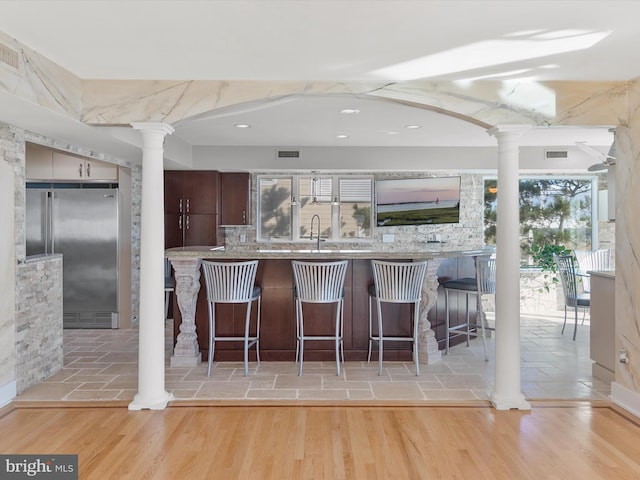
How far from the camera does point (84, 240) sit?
20.3ft

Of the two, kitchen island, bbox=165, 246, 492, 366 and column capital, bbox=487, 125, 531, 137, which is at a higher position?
column capital, bbox=487, 125, 531, 137

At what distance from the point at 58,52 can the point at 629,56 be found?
3749 mm

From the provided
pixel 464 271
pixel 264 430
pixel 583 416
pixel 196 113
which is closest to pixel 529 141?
pixel 464 271

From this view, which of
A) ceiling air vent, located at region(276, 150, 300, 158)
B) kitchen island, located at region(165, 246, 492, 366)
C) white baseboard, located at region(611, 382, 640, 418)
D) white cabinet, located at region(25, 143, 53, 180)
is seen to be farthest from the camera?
ceiling air vent, located at region(276, 150, 300, 158)

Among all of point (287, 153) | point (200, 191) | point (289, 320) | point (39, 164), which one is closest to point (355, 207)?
point (287, 153)

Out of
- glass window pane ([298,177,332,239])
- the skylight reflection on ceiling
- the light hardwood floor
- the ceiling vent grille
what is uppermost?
the skylight reflection on ceiling

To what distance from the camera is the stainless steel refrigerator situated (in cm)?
614

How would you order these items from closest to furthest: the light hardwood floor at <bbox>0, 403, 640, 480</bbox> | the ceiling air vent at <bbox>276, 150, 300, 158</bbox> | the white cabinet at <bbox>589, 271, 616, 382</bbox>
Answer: the light hardwood floor at <bbox>0, 403, 640, 480</bbox> < the white cabinet at <bbox>589, 271, 616, 382</bbox> < the ceiling air vent at <bbox>276, 150, 300, 158</bbox>

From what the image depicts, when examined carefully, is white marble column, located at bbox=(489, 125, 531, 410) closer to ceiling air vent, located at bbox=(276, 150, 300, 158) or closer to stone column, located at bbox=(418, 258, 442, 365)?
stone column, located at bbox=(418, 258, 442, 365)

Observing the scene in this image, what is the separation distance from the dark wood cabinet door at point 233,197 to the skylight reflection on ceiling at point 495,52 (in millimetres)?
4136

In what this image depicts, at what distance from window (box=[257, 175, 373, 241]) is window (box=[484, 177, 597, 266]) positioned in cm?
203

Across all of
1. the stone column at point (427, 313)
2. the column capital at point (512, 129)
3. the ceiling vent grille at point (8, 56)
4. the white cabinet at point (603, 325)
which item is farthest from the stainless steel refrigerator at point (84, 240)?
the white cabinet at point (603, 325)

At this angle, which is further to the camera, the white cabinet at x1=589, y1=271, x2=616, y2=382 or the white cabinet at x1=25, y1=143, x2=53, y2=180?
the white cabinet at x1=25, y1=143, x2=53, y2=180

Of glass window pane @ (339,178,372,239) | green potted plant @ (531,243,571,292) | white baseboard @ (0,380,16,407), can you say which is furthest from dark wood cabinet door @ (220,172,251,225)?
green potted plant @ (531,243,571,292)
